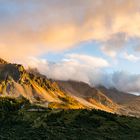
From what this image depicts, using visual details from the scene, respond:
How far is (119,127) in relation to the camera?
450ft

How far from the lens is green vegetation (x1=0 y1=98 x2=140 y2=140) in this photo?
411 feet

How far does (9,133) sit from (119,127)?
133 feet

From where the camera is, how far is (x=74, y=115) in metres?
147

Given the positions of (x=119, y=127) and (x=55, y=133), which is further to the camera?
(x=119, y=127)

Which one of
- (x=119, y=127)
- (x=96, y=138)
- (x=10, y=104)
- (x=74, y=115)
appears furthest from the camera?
(x=10, y=104)

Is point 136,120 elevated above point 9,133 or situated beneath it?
elevated above

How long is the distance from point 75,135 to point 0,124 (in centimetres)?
3245

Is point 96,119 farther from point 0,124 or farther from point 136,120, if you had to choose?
point 0,124

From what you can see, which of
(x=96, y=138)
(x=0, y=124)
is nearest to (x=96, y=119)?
(x=96, y=138)

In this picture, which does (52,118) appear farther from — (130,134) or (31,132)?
(130,134)

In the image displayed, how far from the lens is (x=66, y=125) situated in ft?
447

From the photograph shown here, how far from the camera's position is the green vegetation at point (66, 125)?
125 meters

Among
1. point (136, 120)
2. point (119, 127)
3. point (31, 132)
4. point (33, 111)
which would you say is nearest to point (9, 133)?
point (31, 132)

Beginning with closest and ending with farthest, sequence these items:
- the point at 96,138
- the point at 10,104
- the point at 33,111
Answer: the point at 96,138, the point at 33,111, the point at 10,104
